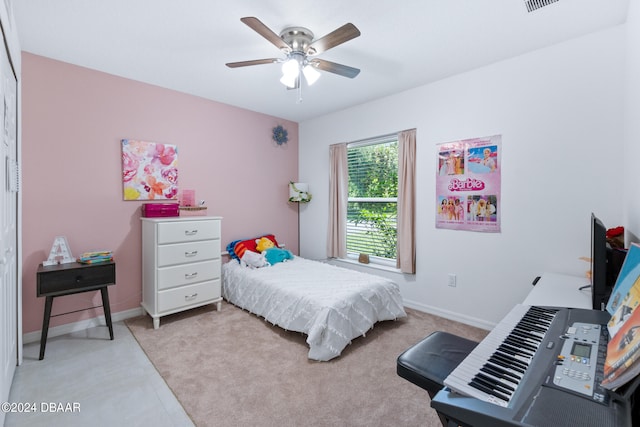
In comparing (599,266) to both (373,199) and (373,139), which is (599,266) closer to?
(373,199)

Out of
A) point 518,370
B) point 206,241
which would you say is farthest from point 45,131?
point 518,370

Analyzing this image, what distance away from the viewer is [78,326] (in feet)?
A: 9.32

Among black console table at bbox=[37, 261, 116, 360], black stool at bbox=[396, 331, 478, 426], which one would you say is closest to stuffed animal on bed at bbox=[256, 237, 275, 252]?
black console table at bbox=[37, 261, 116, 360]

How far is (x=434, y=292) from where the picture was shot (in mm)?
3221

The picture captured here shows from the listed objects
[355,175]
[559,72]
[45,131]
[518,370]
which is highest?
[559,72]

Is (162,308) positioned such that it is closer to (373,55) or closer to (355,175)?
(355,175)

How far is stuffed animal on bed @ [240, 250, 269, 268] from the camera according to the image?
11.5 feet

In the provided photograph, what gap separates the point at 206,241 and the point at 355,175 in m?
2.08

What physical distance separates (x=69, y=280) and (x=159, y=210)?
0.97m

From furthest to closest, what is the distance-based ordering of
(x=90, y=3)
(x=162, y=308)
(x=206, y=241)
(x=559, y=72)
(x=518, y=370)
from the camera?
(x=206, y=241), (x=162, y=308), (x=559, y=72), (x=90, y=3), (x=518, y=370)

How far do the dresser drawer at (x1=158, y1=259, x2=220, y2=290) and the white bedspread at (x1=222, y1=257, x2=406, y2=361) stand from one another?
31cm

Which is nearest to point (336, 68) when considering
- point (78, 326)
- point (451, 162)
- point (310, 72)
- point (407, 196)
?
point (310, 72)

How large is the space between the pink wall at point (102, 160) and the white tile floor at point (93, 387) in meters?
0.56

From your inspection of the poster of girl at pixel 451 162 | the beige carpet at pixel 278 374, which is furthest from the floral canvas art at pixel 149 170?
the poster of girl at pixel 451 162
